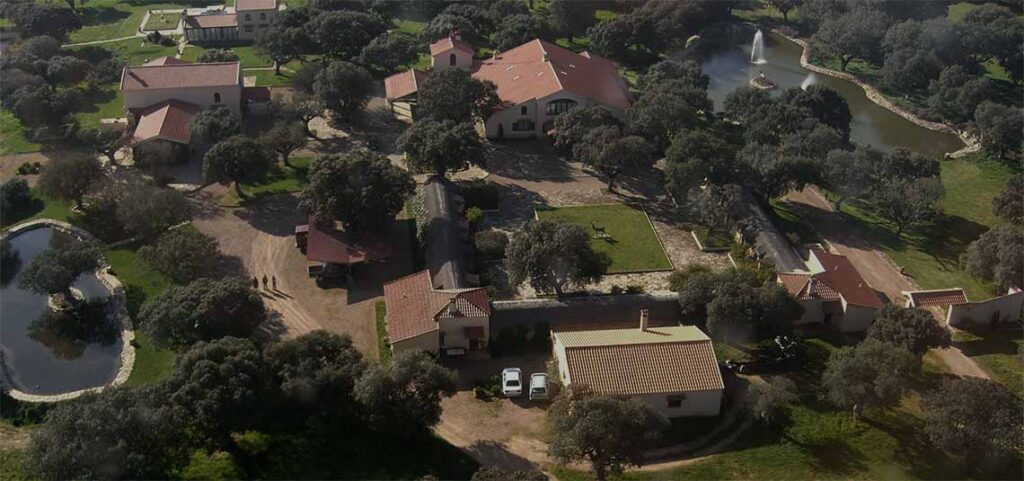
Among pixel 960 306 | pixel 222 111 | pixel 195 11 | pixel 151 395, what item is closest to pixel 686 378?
pixel 960 306

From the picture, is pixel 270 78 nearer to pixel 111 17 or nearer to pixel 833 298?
pixel 111 17

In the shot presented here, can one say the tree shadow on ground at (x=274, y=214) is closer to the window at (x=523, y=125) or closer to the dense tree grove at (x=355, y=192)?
the dense tree grove at (x=355, y=192)

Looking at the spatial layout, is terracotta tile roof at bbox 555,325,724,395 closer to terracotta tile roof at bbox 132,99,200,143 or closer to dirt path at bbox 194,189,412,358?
dirt path at bbox 194,189,412,358

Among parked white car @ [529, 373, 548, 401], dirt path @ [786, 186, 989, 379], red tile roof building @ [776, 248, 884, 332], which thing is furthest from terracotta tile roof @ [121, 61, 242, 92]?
red tile roof building @ [776, 248, 884, 332]

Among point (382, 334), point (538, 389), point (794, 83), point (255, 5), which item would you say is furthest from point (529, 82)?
point (538, 389)

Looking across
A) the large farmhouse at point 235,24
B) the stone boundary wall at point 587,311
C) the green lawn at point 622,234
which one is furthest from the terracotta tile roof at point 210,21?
the stone boundary wall at point 587,311
